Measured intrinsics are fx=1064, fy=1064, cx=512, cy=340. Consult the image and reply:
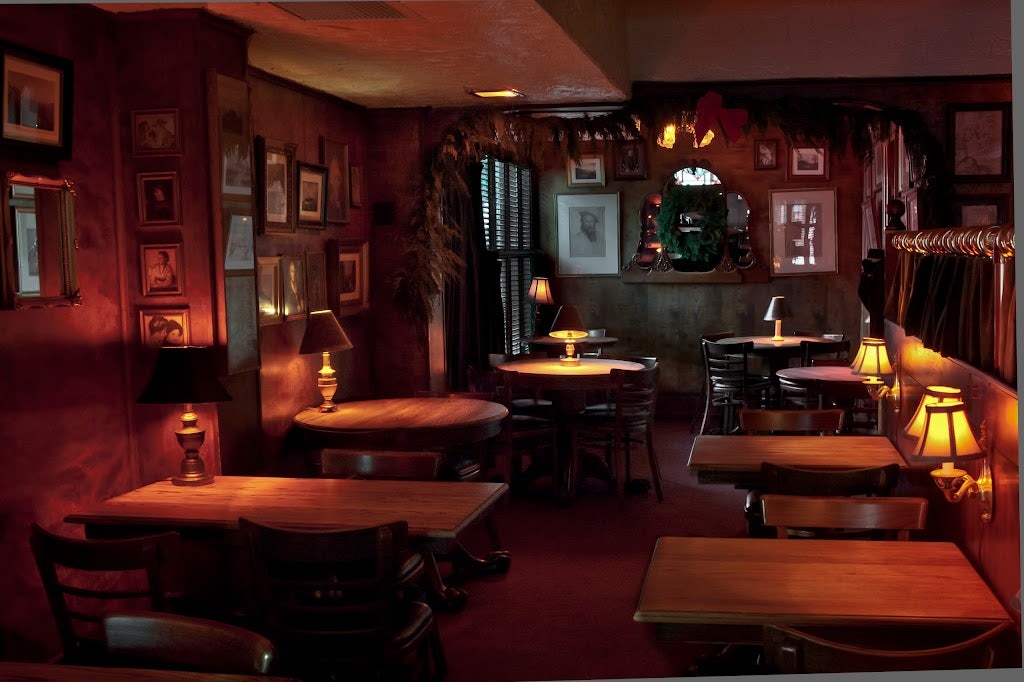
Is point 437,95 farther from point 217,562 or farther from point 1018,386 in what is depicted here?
point 1018,386

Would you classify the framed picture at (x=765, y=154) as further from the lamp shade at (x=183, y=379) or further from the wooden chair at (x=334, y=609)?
the wooden chair at (x=334, y=609)

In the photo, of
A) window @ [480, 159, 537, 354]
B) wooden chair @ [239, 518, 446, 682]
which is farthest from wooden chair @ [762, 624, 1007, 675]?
window @ [480, 159, 537, 354]

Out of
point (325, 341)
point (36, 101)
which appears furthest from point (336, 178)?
point (36, 101)

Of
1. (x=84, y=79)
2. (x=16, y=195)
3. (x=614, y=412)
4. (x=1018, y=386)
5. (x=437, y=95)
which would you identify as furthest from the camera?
(x=614, y=412)

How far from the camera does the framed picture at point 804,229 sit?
33.9ft

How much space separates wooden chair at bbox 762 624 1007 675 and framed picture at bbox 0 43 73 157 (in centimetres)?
313

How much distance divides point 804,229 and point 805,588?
7.84 m

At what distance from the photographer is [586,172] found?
10.7 meters

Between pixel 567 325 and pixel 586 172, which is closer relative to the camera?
pixel 567 325

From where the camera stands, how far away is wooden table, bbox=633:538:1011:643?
279 cm

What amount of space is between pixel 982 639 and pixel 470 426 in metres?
3.50

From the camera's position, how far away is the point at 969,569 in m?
3.16

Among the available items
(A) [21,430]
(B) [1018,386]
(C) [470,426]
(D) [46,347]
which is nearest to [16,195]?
(D) [46,347]

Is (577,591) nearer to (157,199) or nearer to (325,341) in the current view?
(325,341)
